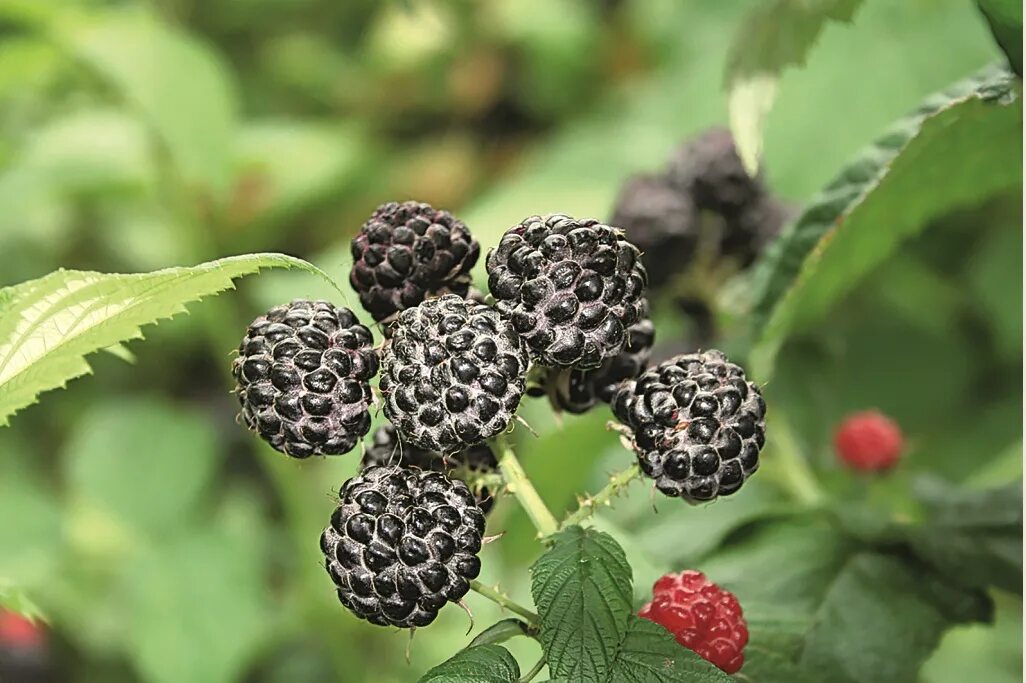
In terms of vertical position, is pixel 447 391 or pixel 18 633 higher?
pixel 18 633

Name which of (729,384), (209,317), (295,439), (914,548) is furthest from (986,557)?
(209,317)

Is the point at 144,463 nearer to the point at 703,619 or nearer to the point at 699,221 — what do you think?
the point at 699,221

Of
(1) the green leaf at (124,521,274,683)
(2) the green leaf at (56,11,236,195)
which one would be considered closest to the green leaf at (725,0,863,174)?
(2) the green leaf at (56,11,236,195)

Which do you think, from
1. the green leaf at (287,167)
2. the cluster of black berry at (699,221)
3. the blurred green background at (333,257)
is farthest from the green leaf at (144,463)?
the cluster of black berry at (699,221)

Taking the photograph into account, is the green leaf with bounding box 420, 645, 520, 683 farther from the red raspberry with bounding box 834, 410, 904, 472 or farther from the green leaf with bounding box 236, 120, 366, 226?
the green leaf with bounding box 236, 120, 366, 226

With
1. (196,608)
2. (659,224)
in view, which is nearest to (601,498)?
(659,224)
